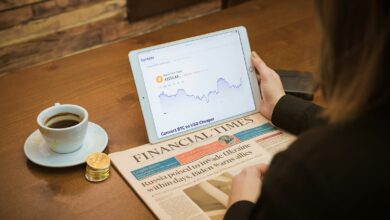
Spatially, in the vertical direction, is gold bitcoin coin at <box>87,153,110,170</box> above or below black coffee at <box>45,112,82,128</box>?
below

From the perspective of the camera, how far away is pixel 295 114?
1124 mm

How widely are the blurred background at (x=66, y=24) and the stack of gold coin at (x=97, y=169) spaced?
112 centimetres

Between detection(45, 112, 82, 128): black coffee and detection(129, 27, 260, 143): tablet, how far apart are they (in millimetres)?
146

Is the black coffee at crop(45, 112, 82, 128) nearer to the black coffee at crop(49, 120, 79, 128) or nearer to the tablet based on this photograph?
the black coffee at crop(49, 120, 79, 128)

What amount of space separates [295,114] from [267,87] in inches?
4.2

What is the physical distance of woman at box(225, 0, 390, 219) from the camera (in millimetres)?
601

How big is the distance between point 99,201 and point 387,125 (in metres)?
0.55

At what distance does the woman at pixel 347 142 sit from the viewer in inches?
23.6

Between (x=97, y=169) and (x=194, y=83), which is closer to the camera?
(x=97, y=169)

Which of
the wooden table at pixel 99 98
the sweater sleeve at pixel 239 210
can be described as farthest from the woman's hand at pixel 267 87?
the sweater sleeve at pixel 239 210

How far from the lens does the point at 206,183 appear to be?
3.18ft

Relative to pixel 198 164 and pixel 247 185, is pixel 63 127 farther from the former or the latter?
pixel 247 185

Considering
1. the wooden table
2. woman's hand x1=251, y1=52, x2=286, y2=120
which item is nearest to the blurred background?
the wooden table

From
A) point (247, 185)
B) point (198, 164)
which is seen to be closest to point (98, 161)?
point (198, 164)
